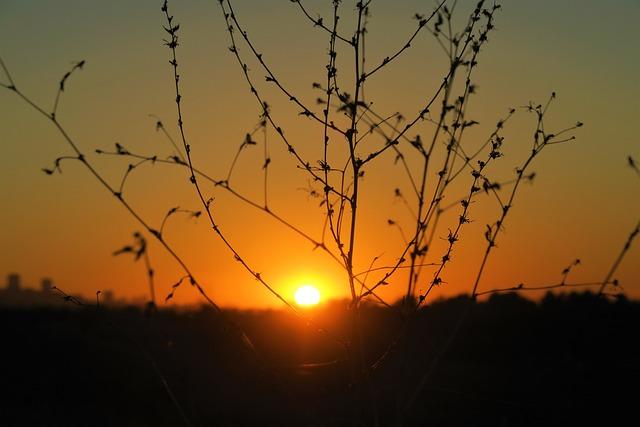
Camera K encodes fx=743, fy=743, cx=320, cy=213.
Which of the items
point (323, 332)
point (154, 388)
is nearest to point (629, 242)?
point (323, 332)

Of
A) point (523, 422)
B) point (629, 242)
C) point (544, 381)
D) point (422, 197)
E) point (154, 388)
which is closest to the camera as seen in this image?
point (629, 242)

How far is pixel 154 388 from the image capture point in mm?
11922

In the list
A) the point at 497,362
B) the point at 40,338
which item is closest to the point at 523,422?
the point at 497,362

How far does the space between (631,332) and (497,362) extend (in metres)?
2.77

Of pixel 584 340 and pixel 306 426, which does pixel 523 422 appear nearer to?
pixel 306 426

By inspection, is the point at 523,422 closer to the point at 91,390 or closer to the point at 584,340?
the point at 584,340

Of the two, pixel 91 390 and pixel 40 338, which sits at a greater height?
pixel 40 338

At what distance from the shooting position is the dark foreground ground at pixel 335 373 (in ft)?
32.2

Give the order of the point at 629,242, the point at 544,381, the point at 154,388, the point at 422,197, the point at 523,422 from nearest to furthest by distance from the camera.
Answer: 1. the point at 629,242
2. the point at 422,197
3. the point at 523,422
4. the point at 544,381
5. the point at 154,388

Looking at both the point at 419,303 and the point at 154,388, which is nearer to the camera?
the point at 419,303

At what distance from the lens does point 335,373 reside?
37.4 feet

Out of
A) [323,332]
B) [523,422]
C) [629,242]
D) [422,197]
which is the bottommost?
[523,422]

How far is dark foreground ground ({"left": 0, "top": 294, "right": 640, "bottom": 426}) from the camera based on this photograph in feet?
32.2

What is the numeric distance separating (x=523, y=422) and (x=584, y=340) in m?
5.04
